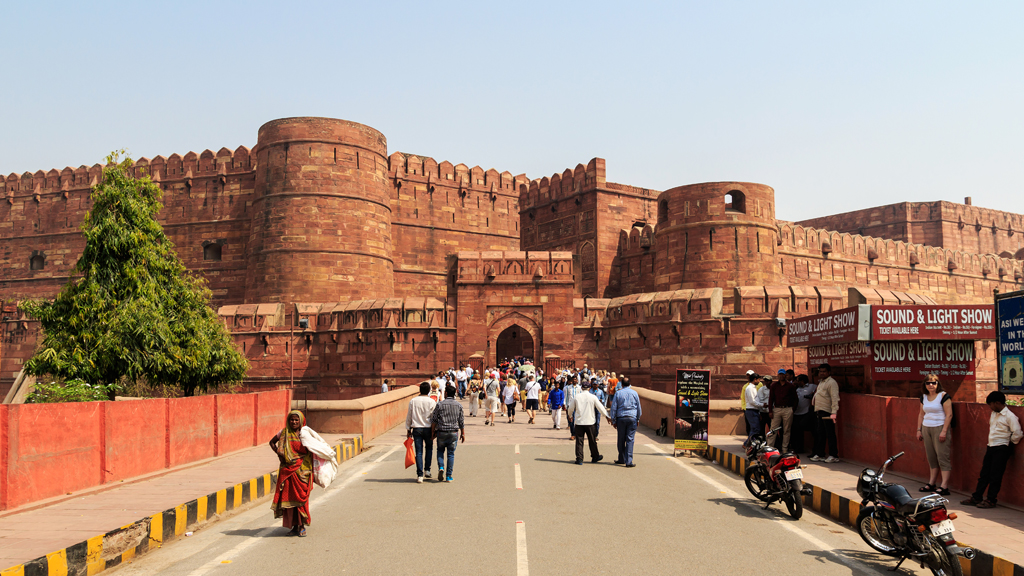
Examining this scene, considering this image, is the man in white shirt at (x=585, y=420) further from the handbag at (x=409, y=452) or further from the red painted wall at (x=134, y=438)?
the red painted wall at (x=134, y=438)

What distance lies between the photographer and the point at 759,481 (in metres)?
7.80

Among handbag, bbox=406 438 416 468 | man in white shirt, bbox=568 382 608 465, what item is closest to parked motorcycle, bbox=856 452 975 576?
handbag, bbox=406 438 416 468

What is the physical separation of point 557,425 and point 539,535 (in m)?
10.4

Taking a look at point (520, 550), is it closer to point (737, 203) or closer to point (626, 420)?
point (626, 420)

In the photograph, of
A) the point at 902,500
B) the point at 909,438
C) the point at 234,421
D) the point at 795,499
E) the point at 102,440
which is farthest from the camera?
the point at 234,421

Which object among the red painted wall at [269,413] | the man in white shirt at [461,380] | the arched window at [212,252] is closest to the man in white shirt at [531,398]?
the man in white shirt at [461,380]

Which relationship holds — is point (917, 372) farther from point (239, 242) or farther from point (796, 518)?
point (239, 242)

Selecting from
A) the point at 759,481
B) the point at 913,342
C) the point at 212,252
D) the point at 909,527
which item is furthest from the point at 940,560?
the point at 212,252

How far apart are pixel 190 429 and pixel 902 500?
325 inches

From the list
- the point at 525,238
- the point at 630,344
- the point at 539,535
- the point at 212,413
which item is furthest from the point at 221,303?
the point at 539,535

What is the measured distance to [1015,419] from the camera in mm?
6695

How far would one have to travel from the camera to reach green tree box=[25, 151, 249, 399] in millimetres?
15320

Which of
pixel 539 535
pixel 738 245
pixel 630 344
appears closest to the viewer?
pixel 539 535

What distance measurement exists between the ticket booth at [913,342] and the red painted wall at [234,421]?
27.9 feet
